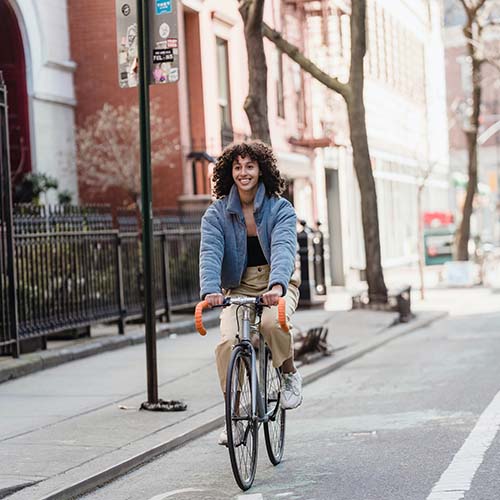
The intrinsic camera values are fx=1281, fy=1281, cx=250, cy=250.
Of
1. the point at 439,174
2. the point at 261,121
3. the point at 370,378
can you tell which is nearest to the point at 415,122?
the point at 439,174

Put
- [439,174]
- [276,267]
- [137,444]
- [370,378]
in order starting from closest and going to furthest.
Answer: [276,267], [137,444], [370,378], [439,174]

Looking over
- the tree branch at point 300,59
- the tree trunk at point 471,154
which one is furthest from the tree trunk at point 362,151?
the tree trunk at point 471,154

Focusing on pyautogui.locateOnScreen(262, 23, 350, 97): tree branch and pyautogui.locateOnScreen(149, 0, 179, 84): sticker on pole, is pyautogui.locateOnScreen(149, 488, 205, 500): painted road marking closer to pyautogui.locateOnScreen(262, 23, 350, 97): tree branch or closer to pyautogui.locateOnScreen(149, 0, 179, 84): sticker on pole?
pyautogui.locateOnScreen(149, 0, 179, 84): sticker on pole

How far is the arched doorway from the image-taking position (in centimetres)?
2088

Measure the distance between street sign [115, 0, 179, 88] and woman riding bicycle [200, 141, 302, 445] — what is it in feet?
9.16

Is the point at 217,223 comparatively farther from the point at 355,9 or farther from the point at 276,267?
the point at 355,9

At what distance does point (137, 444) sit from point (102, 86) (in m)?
14.7

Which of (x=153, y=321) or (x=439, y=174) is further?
(x=439, y=174)

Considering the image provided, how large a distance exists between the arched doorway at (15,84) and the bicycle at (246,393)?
44.9 feet

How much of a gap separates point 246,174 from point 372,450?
2.09 meters

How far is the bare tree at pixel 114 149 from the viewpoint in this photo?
21297mm

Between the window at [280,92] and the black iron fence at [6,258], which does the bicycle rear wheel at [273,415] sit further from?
the window at [280,92]

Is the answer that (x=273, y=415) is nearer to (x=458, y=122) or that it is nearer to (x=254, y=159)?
(x=254, y=159)

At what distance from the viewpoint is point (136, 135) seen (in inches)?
850
